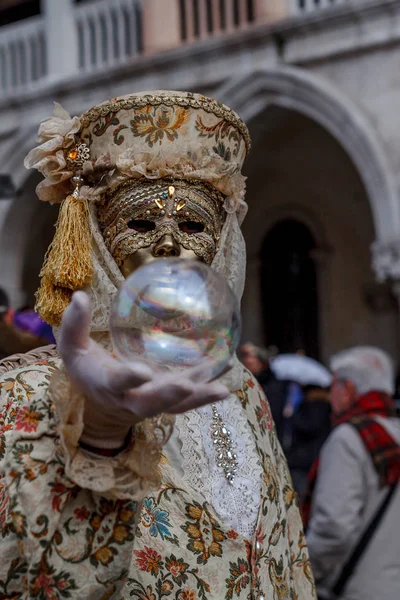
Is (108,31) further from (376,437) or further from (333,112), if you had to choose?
(376,437)

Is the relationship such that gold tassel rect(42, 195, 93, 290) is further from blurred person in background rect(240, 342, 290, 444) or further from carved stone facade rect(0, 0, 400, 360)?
carved stone facade rect(0, 0, 400, 360)

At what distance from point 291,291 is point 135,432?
8.86 m

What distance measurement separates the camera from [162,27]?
8.41 metres

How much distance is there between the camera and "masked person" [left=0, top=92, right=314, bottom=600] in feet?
4.49

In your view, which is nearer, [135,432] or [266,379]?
[135,432]

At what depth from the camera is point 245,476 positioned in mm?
1904

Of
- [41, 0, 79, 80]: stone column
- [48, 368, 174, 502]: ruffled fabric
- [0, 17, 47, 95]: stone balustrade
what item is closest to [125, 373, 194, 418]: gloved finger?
[48, 368, 174, 502]: ruffled fabric

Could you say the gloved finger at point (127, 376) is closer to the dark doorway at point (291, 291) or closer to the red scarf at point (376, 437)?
the red scarf at point (376, 437)

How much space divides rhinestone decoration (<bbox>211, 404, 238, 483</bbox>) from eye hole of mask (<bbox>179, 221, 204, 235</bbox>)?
37 centimetres

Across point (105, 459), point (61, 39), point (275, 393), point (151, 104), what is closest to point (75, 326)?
point (105, 459)

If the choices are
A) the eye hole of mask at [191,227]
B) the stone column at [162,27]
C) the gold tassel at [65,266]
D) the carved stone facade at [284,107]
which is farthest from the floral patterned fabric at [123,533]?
the stone column at [162,27]

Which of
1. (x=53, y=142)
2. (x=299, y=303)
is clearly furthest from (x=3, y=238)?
(x=53, y=142)

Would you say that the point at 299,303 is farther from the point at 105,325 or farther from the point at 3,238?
the point at 105,325

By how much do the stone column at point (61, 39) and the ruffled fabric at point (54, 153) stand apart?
7.21 metres
